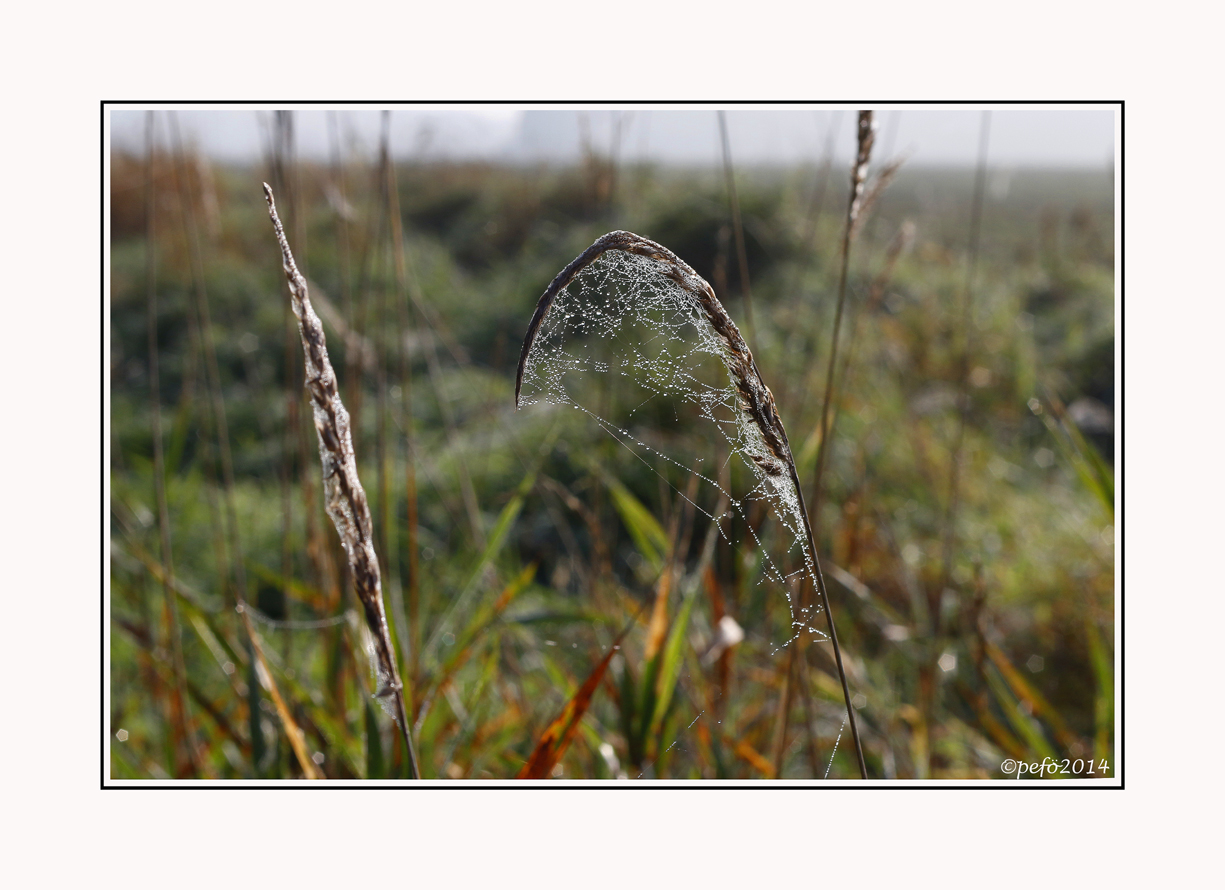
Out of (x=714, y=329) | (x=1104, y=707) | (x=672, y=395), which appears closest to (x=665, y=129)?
(x=672, y=395)

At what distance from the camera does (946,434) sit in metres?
2.37

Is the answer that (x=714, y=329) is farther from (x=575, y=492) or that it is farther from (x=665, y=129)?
(x=575, y=492)

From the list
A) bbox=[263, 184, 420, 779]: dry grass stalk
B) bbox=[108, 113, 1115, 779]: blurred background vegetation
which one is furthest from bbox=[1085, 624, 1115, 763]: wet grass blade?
bbox=[263, 184, 420, 779]: dry grass stalk

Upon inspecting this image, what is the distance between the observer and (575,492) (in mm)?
1985

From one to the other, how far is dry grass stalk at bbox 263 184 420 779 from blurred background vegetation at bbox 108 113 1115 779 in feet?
1.12

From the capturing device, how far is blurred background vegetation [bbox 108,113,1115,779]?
957 mm

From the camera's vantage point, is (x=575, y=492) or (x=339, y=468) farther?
(x=575, y=492)

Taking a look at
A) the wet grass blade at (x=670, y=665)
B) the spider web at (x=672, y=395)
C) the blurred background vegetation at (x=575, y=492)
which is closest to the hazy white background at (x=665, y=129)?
the blurred background vegetation at (x=575, y=492)

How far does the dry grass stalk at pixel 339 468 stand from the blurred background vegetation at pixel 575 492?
1.12ft

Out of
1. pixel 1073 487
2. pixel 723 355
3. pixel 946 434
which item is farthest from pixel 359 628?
pixel 1073 487

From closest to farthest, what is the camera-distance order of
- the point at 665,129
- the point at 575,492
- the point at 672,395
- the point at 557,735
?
the point at 557,735
the point at 665,129
the point at 672,395
the point at 575,492

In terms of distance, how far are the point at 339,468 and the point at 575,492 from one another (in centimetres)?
157
